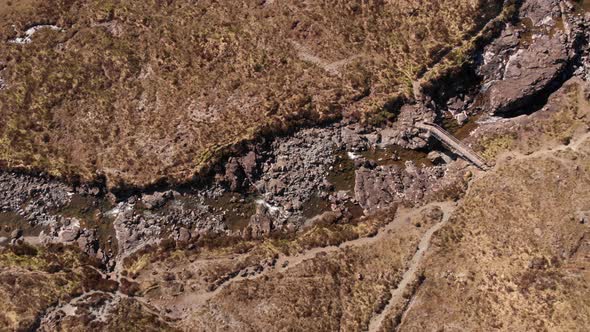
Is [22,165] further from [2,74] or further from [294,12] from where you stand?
[294,12]

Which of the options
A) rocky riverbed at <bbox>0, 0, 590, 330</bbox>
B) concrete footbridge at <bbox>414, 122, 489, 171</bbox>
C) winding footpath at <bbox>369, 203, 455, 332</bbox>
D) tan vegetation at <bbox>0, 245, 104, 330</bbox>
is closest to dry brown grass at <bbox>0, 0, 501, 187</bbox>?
rocky riverbed at <bbox>0, 0, 590, 330</bbox>


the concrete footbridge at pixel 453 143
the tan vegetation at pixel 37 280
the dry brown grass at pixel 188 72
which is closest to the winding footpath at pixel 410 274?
the concrete footbridge at pixel 453 143

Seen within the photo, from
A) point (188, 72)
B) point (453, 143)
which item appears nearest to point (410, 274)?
point (453, 143)

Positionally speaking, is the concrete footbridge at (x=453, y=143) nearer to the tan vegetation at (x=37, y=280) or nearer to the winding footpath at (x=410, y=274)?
the winding footpath at (x=410, y=274)

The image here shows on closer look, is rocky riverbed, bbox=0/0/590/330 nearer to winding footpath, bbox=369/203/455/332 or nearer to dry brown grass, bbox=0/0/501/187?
dry brown grass, bbox=0/0/501/187

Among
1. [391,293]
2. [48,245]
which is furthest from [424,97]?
[48,245]

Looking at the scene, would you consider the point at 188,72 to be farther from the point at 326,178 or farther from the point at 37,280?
the point at 37,280
